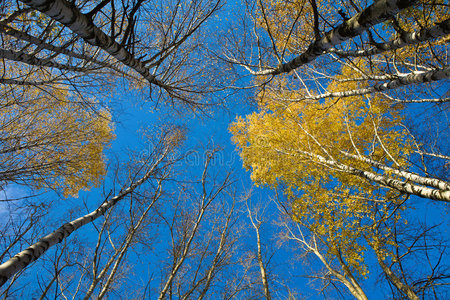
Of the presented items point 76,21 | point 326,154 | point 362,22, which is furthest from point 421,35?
point 326,154

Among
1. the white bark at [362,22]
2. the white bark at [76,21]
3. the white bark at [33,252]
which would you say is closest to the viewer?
the white bark at [76,21]

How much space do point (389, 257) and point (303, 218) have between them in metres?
2.25

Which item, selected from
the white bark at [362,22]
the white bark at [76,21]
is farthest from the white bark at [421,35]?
the white bark at [76,21]

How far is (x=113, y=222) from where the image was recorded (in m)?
5.35

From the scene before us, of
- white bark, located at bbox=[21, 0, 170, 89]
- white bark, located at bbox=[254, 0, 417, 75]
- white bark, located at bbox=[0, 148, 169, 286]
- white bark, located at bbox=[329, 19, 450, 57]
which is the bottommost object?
white bark, located at bbox=[0, 148, 169, 286]

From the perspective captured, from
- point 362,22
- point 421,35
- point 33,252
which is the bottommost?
point 33,252

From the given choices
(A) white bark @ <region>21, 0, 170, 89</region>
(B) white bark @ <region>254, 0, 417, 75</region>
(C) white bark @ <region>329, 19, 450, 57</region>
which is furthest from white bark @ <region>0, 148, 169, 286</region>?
(C) white bark @ <region>329, 19, 450, 57</region>

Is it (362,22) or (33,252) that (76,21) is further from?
(33,252)

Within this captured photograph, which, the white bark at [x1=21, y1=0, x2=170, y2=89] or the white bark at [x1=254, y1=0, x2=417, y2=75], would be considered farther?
the white bark at [x1=254, y1=0, x2=417, y2=75]

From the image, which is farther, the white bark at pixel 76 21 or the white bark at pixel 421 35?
the white bark at pixel 421 35

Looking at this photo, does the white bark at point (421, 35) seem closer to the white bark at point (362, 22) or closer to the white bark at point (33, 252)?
the white bark at point (362, 22)

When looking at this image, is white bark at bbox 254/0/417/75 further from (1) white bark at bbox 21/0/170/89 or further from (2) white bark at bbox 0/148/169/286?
(2) white bark at bbox 0/148/169/286

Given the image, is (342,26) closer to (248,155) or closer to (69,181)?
(248,155)

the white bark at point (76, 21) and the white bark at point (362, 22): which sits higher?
the white bark at point (362, 22)
